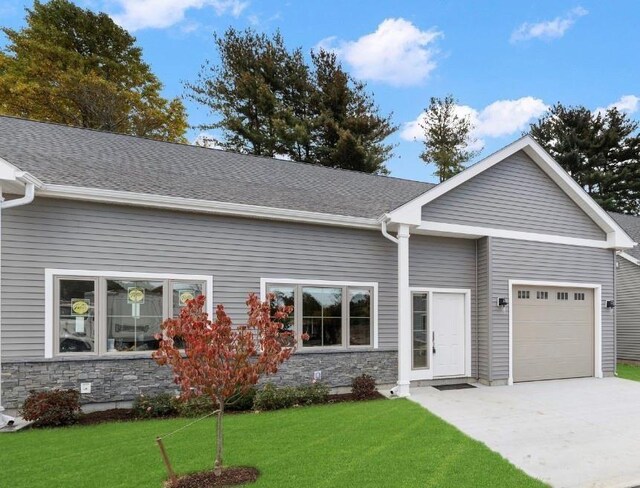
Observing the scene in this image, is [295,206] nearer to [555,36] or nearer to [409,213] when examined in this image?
[409,213]

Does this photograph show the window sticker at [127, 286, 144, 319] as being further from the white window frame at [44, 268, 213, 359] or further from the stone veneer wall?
the stone veneer wall

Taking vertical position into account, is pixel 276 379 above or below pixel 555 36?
below

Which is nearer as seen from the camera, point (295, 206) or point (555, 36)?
point (295, 206)

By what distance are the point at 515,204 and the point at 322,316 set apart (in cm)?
523

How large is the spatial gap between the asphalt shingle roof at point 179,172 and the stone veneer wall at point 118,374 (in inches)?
112

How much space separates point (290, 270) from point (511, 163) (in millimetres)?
5753

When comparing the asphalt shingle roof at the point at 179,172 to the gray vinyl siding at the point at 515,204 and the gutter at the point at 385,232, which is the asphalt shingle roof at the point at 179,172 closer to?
the gutter at the point at 385,232

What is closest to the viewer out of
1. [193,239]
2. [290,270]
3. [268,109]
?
[193,239]

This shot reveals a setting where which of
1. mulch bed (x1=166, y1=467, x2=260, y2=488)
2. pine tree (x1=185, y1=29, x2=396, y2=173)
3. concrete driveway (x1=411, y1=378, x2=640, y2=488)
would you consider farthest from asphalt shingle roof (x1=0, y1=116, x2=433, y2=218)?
pine tree (x1=185, y1=29, x2=396, y2=173)

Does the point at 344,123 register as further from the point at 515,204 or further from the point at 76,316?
the point at 76,316

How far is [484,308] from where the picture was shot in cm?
945

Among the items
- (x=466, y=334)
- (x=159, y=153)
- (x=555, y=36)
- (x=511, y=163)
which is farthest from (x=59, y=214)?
(x=555, y=36)

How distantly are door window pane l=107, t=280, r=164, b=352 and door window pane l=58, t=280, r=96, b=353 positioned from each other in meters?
0.26

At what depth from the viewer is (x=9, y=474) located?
4371mm
